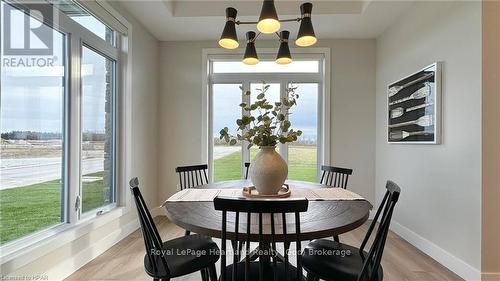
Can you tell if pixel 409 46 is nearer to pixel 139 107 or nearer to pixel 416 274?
pixel 416 274

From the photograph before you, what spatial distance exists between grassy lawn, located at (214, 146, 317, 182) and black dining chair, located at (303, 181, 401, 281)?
2.43 m

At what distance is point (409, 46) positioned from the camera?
3168 mm

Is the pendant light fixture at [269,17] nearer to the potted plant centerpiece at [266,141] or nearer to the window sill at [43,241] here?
the potted plant centerpiece at [266,141]

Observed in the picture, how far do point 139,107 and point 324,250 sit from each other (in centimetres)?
283

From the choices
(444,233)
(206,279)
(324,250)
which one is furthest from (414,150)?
(206,279)

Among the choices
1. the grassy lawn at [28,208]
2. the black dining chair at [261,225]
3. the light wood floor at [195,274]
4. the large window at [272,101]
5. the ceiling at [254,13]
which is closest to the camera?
the black dining chair at [261,225]

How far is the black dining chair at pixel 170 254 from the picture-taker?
4.88ft

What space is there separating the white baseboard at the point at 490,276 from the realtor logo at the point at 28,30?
3.79 m

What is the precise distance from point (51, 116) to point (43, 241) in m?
0.96

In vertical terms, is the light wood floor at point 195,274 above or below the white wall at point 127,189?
below

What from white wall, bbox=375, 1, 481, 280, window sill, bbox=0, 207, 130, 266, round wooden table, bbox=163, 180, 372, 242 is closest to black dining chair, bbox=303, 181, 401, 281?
round wooden table, bbox=163, 180, 372, 242

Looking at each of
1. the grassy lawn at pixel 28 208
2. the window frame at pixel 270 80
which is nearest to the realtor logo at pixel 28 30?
the grassy lawn at pixel 28 208

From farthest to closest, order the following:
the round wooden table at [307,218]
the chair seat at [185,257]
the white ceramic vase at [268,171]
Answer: the white ceramic vase at [268,171] < the chair seat at [185,257] < the round wooden table at [307,218]

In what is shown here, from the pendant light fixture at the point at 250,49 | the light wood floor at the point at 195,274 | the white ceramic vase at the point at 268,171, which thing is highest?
the pendant light fixture at the point at 250,49
